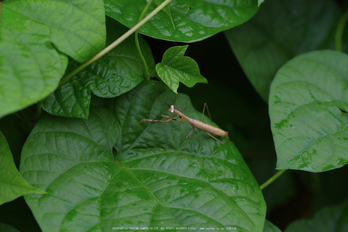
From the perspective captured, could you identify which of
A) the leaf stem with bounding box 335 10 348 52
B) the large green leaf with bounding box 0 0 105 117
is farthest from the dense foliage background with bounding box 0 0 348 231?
the leaf stem with bounding box 335 10 348 52

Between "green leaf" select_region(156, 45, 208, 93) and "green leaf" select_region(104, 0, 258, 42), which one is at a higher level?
"green leaf" select_region(104, 0, 258, 42)

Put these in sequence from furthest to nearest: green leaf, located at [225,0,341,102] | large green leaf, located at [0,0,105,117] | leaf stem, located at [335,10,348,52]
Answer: leaf stem, located at [335,10,348,52] < green leaf, located at [225,0,341,102] < large green leaf, located at [0,0,105,117]

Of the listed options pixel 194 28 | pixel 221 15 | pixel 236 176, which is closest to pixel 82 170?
pixel 236 176

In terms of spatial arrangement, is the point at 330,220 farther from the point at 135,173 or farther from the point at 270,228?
the point at 135,173

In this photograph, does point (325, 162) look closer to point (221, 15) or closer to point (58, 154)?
point (221, 15)

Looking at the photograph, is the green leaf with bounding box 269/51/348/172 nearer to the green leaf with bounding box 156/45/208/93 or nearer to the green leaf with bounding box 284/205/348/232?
the green leaf with bounding box 156/45/208/93

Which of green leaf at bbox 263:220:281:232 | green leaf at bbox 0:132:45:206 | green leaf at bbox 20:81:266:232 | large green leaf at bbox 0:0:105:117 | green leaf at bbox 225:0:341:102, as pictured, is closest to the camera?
large green leaf at bbox 0:0:105:117

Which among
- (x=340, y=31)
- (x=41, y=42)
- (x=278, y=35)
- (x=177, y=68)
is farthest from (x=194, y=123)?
(x=340, y=31)
